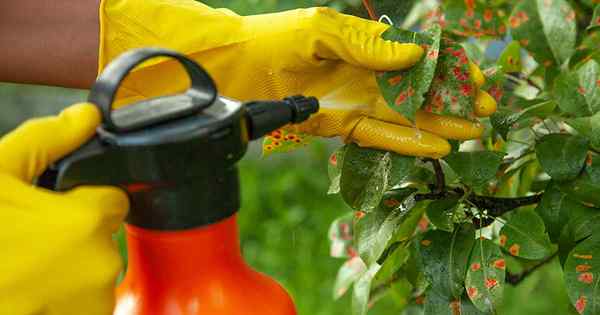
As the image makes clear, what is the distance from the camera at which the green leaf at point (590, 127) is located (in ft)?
3.49

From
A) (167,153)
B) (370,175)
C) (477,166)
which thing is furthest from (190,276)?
(477,166)

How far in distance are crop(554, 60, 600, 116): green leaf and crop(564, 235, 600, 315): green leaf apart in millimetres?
184

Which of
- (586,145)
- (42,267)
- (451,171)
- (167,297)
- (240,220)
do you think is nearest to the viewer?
(42,267)

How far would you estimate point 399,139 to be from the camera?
1.08 meters

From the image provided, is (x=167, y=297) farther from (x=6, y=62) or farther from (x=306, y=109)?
(x=6, y=62)

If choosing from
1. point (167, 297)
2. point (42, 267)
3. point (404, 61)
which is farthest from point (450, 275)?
point (42, 267)

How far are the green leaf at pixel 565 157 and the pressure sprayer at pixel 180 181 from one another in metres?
0.40

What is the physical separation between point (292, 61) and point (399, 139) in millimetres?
179

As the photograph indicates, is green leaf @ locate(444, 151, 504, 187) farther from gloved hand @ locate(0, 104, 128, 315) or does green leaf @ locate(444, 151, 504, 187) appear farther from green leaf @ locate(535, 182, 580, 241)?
gloved hand @ locate(0, 104, 128, 315)

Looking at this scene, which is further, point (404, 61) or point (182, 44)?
point (182, 44)

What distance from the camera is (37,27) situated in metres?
1.33

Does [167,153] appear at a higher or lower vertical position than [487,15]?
higher

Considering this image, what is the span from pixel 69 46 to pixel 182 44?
0.85ft

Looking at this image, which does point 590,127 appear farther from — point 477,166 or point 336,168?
point 336,168
